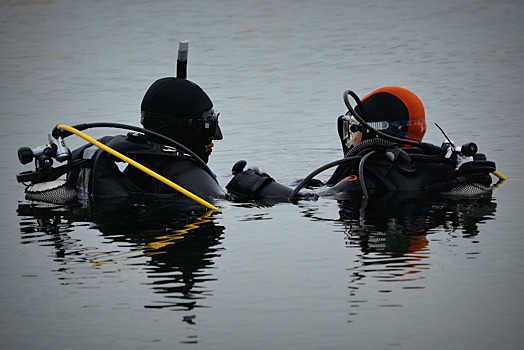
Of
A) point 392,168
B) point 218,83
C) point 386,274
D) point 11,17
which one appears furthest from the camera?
point 11,17

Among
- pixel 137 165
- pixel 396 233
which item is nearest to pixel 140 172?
pixel 137 165

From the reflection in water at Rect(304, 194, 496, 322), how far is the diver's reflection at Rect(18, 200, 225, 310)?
81cm

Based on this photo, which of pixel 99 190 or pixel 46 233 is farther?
pixel 99 190

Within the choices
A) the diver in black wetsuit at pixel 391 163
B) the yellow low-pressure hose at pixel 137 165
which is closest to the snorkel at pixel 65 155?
Answer: the yellow low-pressure hose at pixel 137 165

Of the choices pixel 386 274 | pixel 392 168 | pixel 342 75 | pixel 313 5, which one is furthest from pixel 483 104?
pixel 313 5

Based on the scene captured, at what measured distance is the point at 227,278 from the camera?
22.8ft

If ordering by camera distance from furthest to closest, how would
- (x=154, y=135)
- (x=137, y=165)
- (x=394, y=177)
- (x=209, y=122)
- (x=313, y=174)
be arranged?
(x=209, y=122) → (x=394, y=177) → (x=313, y=174) → (x=154, y=135) → (x=137, y=165)

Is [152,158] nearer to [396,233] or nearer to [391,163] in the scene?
[391,163]

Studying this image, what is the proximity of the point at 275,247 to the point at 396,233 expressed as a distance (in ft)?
2.69

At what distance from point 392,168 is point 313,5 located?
16.2 m

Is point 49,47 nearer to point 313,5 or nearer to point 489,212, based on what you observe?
point 313,5

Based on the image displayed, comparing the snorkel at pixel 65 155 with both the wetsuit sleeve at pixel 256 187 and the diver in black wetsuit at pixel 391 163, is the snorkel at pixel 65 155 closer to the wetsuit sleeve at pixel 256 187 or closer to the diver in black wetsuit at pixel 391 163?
the wetsuit sleeve at pixel 256 187

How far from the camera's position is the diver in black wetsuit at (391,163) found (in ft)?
29.2

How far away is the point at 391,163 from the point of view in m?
8.95
